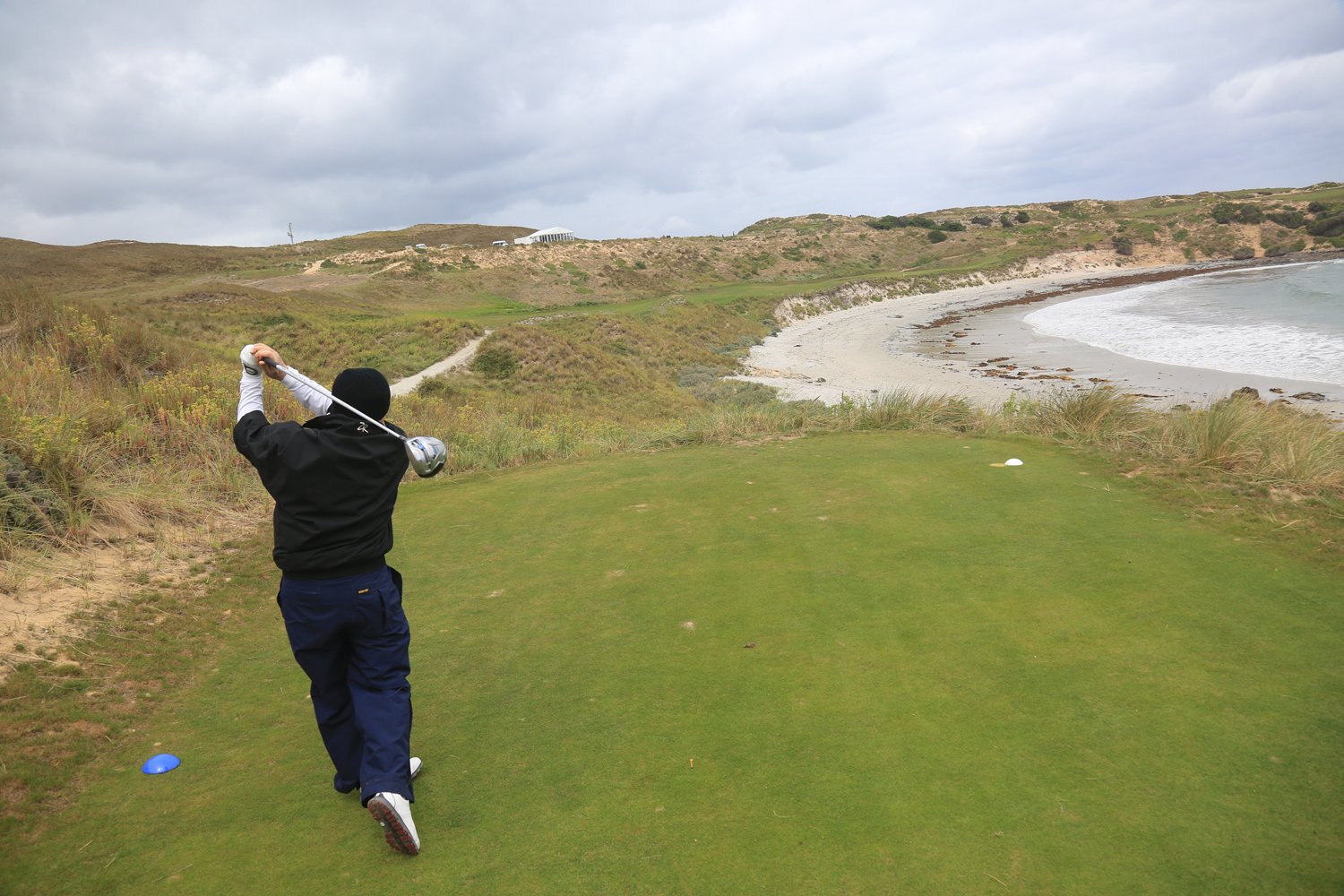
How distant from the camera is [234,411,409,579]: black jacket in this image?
3.25m

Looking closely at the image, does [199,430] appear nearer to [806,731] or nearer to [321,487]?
[321,487]

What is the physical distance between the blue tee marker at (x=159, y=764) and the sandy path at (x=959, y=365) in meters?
11.8

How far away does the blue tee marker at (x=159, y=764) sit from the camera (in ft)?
12.8

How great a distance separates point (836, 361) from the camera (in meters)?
34.1

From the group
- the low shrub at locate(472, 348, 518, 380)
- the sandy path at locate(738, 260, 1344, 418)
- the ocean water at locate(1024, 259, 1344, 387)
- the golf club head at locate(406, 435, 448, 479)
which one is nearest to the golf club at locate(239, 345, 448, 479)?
→ the golf club head at locate(406, 435, 448, 479)

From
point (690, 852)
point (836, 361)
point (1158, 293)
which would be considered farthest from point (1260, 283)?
point (690, 852)

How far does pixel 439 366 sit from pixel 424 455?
23744mm

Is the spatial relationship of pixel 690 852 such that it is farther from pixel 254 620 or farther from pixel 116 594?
pixel 116 594

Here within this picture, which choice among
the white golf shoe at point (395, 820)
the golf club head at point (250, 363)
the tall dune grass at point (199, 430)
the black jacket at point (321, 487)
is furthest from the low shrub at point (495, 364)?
the white golf shoe at point (395, 820)

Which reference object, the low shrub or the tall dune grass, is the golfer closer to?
the tall dune grass

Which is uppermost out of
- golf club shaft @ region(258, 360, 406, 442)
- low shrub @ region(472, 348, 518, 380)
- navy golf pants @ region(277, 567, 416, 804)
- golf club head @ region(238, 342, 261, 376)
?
golf club head @ region(238, 342, 261, 376)

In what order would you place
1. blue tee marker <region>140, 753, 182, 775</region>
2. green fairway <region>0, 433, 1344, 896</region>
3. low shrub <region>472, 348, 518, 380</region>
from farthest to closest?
low shrub <region>472, 348, 518, 380</region>, blue tee marker <region>140, 753, 182, 775</region>, green fairway <region>0, 433, 1344, 896</region>

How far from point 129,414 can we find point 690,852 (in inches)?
392

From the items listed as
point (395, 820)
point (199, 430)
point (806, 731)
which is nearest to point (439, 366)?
point (199, 430)
